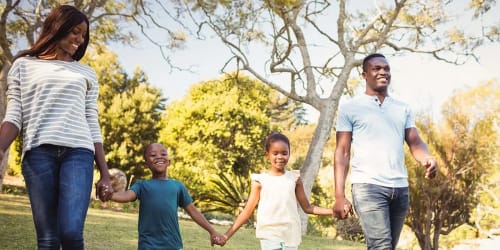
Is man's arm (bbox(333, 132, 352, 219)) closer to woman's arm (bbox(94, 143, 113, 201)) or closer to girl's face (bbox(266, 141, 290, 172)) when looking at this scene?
girl's face (bbox(266, 141, 290, 172))

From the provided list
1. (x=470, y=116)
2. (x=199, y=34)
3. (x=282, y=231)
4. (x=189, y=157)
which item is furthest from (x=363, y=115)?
(x=189, y=157)

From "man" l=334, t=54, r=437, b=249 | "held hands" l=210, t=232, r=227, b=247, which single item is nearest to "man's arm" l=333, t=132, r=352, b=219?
"man" l=334, t=54, r=437, b=249

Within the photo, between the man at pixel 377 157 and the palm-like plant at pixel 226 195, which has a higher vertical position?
the man at pixel 377 157

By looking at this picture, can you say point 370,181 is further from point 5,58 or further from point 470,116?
point 470,116

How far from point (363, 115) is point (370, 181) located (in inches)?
16.5

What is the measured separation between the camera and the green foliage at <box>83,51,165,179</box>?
2280 cm

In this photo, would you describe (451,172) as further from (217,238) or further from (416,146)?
(217,238)

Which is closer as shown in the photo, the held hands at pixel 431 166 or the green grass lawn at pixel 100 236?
the held hands at pixel 431 166

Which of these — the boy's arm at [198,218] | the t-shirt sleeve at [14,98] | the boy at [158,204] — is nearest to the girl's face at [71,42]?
the t-shirt sleeve at [14,98]

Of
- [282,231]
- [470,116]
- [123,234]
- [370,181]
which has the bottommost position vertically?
[123,234]

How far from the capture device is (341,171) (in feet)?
9.68

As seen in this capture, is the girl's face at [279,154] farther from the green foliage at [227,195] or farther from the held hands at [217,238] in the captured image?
the green foliage at [227,195]

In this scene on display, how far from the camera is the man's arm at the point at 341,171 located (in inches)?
112

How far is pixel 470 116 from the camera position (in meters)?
14.8
